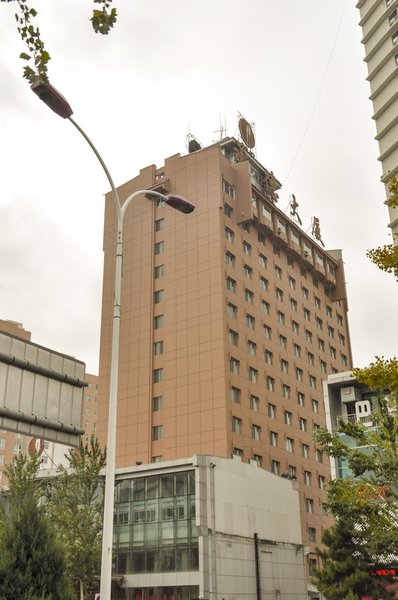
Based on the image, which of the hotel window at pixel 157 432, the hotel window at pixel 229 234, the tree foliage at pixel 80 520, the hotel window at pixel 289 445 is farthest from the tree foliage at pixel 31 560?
the hotel window at pixel 289 445

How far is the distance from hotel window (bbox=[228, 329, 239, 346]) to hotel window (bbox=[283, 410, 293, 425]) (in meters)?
10.6

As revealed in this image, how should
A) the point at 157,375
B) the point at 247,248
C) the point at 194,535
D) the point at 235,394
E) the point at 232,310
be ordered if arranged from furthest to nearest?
the point at 247,248 → the point at 232,310 → the point at 157,375 → the point at 235,394 → the point at 194,535

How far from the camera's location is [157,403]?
59.1 metres

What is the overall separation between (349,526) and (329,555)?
2.04 m

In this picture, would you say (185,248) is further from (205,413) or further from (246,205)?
(205,413)

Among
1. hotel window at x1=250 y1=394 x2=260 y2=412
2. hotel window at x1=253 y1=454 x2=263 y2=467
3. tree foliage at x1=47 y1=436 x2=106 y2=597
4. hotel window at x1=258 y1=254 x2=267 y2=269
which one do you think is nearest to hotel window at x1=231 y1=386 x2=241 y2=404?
hotel window at x1=250 y1=394 x2=260 y2=412

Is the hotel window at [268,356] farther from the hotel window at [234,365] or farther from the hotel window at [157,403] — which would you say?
the hotel window at [157,403]

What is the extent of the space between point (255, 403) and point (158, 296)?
14.1 metres

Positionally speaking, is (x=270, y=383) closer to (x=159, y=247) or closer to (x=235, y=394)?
(x=235, y=394)

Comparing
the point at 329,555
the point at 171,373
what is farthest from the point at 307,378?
the point at 329,555

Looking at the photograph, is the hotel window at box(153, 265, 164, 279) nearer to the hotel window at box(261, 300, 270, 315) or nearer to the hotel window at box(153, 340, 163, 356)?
the hotel window at box(153, 340, 163, 356)

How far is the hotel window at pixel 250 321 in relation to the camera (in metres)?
63.3

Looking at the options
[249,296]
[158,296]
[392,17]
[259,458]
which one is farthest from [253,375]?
[392,17]

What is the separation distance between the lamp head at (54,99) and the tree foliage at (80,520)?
23784 mm
